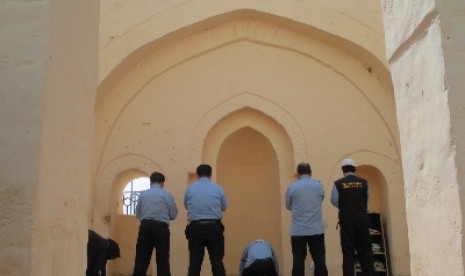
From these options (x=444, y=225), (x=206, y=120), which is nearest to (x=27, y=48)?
(x=444, y=225)

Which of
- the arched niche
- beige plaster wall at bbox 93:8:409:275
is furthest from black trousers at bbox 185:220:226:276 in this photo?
the arched niche

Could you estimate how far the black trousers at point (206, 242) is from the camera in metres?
6.33

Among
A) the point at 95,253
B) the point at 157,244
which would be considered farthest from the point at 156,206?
the point at 95,253

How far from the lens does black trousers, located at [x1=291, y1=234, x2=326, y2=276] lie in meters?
6.33

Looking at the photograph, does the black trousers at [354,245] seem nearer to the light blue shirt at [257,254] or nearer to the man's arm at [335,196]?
the man's arm at [335,196]

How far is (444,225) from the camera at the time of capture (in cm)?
260

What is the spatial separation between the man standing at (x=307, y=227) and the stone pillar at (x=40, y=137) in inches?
135

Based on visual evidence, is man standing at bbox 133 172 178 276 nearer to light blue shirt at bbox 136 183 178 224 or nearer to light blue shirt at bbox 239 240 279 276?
light blue shirt at bbox 136 183 178 224

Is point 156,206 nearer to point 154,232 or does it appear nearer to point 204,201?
point 154,232

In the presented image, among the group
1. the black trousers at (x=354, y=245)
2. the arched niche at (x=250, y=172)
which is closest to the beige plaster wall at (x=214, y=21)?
the arched niche at (x=250, y=172)

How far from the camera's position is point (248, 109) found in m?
9.20

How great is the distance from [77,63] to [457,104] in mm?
2174

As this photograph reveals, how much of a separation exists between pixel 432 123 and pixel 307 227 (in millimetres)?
3783

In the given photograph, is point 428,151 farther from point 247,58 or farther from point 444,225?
point 247,58
